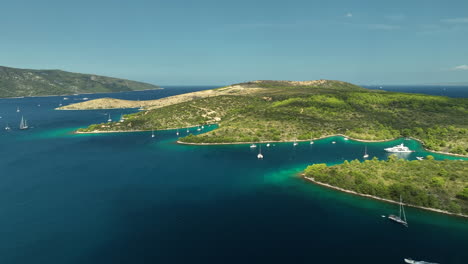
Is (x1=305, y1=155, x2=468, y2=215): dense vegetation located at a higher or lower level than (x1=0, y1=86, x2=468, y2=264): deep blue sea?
higher

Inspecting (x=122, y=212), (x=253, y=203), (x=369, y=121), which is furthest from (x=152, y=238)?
(x=369, y=121)

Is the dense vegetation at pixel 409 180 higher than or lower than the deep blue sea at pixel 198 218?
higher

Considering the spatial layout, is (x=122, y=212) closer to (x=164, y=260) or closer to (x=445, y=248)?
(x=164, y=260)

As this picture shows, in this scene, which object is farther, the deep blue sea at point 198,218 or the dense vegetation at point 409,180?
the dense vegetation at point 409,180

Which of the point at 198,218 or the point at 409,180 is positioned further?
the point at 409,180

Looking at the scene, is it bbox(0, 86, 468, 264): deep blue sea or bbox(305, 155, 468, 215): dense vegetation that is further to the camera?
bbox(305, 155, 468, 215): dense vegetation
